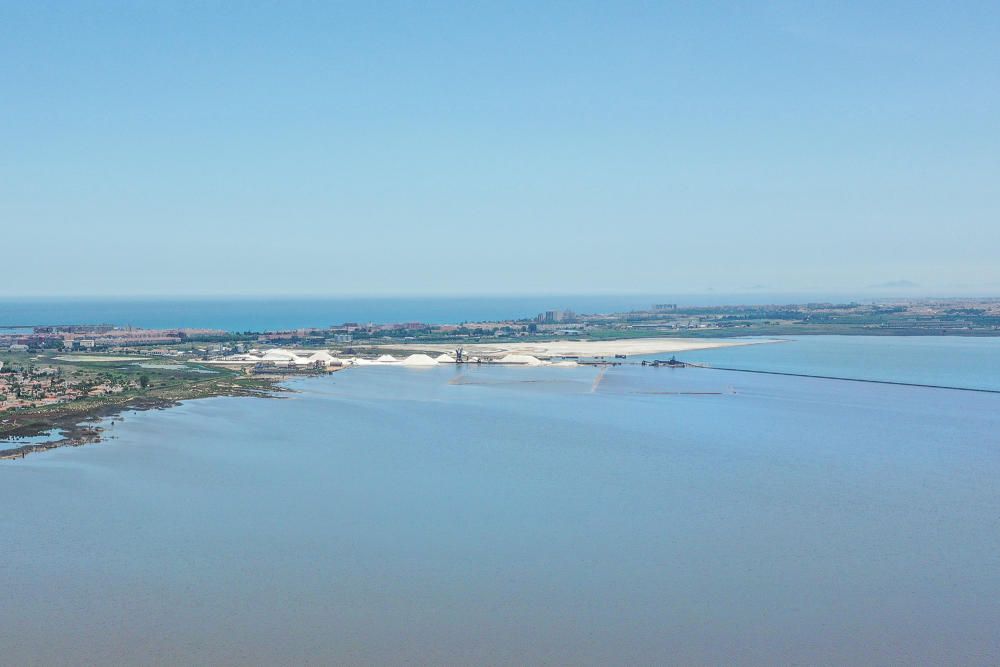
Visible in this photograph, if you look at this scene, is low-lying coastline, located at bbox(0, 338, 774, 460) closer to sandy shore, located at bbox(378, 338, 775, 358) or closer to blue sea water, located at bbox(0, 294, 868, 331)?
sandy shore, located at bbox(378, 338, 775, 358)

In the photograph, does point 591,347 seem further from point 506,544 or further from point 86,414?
point 506,544

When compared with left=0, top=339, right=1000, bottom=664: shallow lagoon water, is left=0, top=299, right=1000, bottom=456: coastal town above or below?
above

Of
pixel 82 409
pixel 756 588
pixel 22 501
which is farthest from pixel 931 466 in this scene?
pixel 82 409

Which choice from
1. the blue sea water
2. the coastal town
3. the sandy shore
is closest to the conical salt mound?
the coastal town

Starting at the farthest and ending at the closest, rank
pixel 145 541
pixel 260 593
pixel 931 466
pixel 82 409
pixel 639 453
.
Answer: pixel 82 409
pixel 639 453
pixel 931 466
pixel 145 541
pixel 260 593

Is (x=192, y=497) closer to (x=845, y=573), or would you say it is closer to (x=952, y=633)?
(x=845, y=573)

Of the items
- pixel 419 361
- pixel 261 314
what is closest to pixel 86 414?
pixel 419 361
